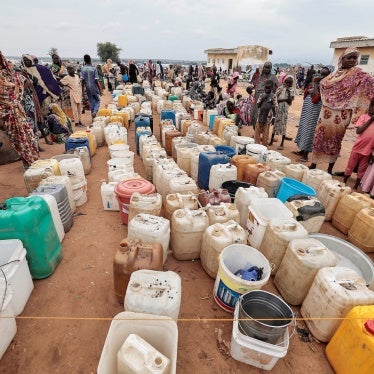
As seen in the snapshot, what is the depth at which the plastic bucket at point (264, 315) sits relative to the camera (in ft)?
6.12

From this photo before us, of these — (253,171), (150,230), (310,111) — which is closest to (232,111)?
(310,111)

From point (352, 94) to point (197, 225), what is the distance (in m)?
3.95

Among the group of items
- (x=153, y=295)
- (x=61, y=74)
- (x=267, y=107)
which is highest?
(x=61, y=74)

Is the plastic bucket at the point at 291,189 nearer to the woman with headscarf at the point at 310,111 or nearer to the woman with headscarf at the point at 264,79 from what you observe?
the woman with headscarf at the point at 310,111

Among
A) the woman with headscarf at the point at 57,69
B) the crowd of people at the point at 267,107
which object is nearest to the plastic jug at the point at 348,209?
the crowd of people at the point at 267,107

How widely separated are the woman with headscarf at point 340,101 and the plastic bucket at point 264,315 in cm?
406

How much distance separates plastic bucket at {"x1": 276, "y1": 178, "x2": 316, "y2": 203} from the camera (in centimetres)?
342

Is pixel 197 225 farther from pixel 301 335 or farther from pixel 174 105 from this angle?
pixel 174 105

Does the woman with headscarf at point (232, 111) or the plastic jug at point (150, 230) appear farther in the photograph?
the woman with headscarf at point (232, 111)

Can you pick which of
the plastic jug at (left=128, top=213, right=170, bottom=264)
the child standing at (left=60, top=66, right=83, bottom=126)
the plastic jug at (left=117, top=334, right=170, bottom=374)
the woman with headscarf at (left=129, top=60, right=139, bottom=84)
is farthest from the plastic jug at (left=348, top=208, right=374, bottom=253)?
the woman with headscarf at (left=129, top=60, right=139, bottom=84)

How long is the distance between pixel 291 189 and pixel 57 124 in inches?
245

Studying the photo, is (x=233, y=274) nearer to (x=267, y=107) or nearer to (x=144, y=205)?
(x=144, y=205)

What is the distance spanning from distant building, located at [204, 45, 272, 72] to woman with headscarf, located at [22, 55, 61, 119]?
2081 centimetres

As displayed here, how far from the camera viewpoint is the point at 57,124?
670 centimetres
